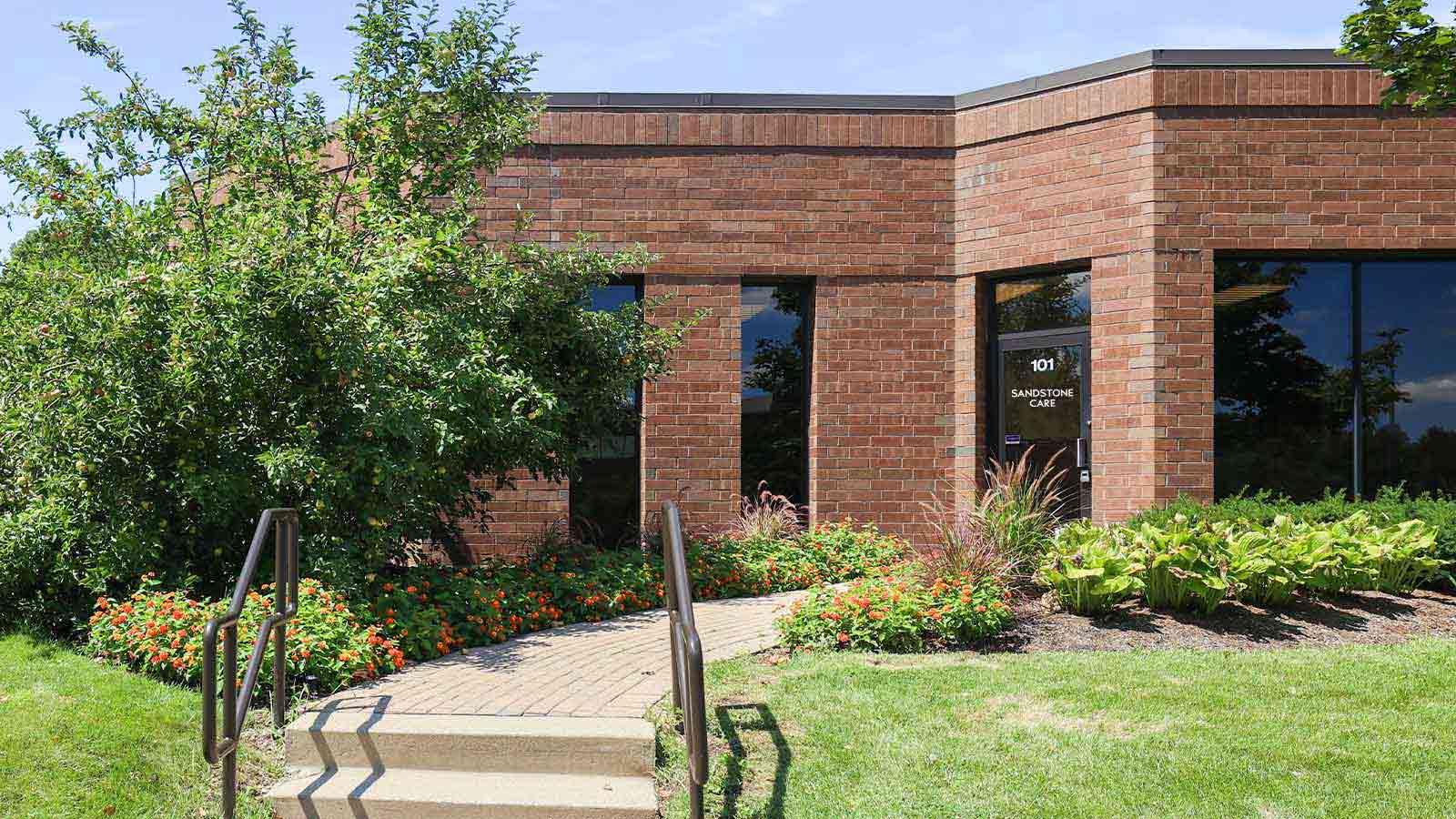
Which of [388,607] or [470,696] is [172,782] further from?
[388,607]

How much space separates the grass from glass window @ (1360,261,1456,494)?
941 cm

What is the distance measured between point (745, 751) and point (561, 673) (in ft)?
5.07

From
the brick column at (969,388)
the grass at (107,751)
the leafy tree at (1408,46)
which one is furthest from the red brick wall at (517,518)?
the leafy tree at (1408,46)

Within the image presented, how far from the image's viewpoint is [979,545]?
742 centimetres

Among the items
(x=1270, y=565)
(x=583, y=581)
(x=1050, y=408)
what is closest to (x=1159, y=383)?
(x=1050, y=408)

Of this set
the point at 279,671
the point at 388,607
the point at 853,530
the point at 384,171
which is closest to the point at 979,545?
the point at 853,530

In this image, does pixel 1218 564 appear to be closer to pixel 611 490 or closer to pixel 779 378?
pixel 779 378

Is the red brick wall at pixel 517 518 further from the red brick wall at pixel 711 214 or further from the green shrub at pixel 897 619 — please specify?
the green shrub at pixel 897 619

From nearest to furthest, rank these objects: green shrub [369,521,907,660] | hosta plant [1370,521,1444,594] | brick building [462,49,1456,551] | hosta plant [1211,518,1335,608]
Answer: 1. green shrub [369,521,907,660]
2. hosta plant [1211,518,1335,608]
3. hosta plant [1370,521,1444,594]
4. brick building [462,49,1456,551]

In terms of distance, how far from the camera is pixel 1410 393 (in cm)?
986

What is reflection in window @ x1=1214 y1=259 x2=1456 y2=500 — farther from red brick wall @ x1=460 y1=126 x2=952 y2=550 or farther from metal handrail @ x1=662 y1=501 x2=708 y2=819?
metal handrail @ x1=662 y1=501 x2=708 y2=819

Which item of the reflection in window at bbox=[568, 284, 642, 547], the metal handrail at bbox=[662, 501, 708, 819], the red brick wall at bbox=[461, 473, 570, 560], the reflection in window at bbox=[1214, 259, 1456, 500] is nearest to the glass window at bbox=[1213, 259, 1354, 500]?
the reflection in window at bbox=[1214, 259, 1456, 500]

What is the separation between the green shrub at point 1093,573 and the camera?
6.97m

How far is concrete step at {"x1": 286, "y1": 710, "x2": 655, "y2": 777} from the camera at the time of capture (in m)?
4.63
